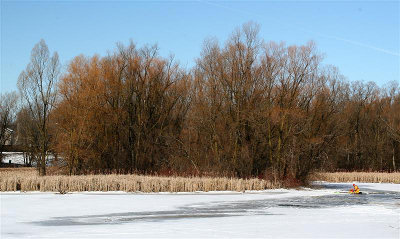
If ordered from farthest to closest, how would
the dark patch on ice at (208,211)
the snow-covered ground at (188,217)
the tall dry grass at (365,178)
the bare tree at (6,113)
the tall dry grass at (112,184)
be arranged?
1. the bare tree at (6,113)
2. the tall dry grass at (365,178)
3. the tall dry grass at (112,184)
4. the dark patch on ice at (208,211)
5. the snow-covered ground at (188,217)

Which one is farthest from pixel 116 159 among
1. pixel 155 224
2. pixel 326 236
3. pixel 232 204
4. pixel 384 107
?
pixel 384 107

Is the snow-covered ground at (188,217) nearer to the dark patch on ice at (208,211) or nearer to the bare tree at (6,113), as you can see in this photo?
the dark patch on ice at (208,211)

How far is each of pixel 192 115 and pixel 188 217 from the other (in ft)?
65.9

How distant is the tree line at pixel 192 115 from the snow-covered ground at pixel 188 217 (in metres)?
9.22

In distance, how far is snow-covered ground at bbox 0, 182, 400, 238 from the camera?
1120 cm

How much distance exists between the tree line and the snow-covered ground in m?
9.22

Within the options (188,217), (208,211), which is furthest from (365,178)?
(188,217)

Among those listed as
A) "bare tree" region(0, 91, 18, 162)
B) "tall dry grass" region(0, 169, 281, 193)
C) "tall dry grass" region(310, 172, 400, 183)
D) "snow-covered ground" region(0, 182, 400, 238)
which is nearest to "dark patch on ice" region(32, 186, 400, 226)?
"snow-covered ground" region(0, 182, 400, 238)

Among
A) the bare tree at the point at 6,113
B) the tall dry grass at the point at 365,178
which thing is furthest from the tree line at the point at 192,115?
the bare tree at the point at 6,113

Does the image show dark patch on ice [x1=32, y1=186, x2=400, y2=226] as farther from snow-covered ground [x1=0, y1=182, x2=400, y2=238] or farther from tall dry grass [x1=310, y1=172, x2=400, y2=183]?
tall dry grass [x1=310, y1=172, x2=400, y2=183]

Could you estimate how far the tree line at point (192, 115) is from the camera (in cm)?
2953

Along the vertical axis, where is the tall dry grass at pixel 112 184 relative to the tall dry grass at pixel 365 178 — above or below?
above

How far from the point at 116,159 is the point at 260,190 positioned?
53.8ft

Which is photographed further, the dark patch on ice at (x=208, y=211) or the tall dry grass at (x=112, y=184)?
the tall dry grass at (x=112, y=184)
